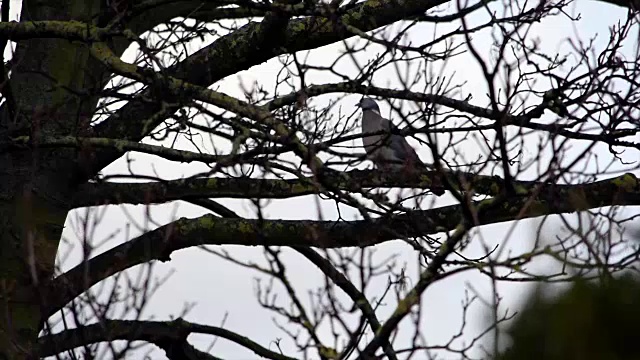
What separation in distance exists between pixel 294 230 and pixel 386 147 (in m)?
1.62

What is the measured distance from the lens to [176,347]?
8234mm

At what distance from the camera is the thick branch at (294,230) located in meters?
6.69

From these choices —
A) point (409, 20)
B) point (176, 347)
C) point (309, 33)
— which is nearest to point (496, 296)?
point (409, 20)

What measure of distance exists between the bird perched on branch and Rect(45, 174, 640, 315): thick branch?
0.32 m

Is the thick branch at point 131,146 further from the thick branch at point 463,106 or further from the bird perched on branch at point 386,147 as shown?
the bird perched on branch at point 386,147

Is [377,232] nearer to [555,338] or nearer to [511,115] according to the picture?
[511,115]

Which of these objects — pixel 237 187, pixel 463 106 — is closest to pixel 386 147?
pixel 463 106

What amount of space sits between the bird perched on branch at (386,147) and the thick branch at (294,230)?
0.32m

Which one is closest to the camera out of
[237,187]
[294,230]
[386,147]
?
[386,147]

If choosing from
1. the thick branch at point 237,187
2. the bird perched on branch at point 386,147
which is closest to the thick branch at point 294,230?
the thick branch at point 237,187

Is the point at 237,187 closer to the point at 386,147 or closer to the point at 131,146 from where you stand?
the point at 131,146

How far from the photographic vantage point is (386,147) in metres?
6.02

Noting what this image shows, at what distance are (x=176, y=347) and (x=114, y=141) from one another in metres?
2.35

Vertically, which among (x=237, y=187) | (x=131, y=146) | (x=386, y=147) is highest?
(x=237, y=187)
